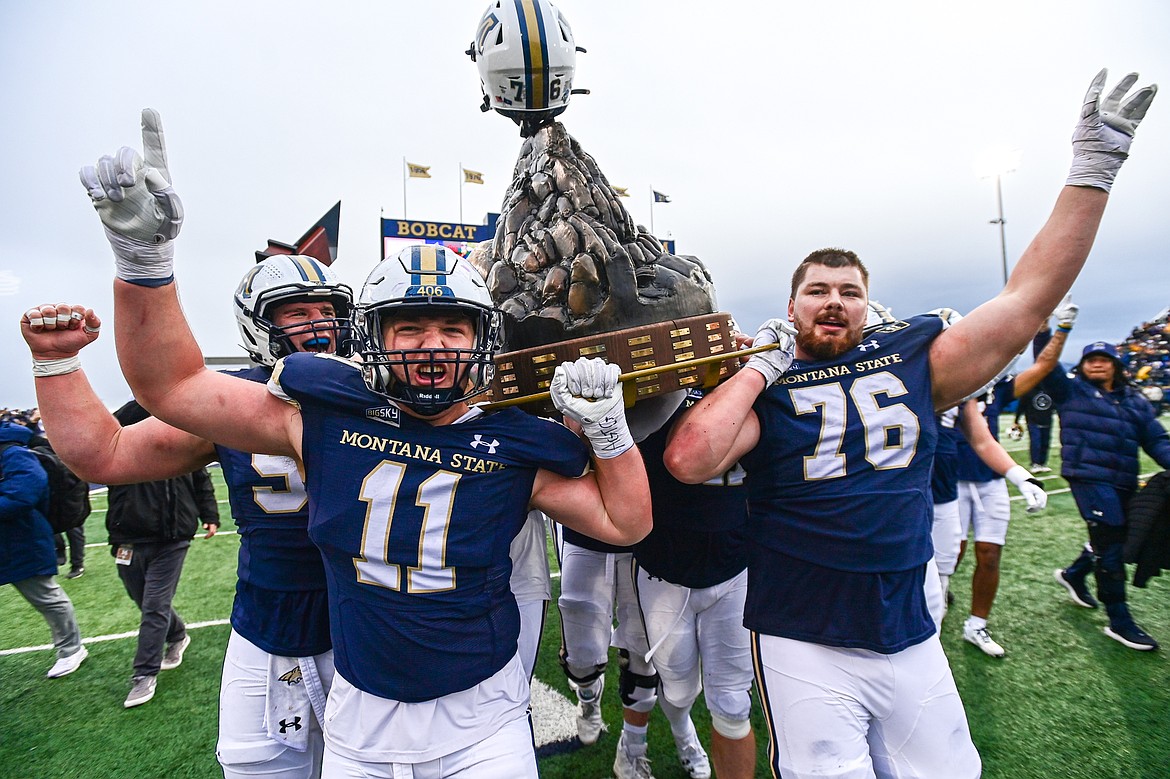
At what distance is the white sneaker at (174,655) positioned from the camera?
437 cm

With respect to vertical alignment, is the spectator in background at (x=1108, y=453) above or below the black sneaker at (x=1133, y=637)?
above

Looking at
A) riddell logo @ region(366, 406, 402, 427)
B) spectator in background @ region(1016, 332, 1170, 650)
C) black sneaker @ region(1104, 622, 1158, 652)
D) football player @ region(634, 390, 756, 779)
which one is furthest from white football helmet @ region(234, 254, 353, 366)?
black sneaker @ region(1104, 622, 1158, 652)

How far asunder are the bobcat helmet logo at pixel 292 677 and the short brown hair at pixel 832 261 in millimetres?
2184

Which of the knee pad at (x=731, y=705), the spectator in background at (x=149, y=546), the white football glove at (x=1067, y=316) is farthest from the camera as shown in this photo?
the white football glove at (x=1067, y=316)

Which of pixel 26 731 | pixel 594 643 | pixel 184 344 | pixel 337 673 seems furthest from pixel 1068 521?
pixel 26 731

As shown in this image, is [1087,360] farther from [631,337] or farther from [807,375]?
[631,337]

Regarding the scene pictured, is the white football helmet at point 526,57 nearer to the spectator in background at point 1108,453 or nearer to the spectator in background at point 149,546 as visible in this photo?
the spectator in background at point 149,546

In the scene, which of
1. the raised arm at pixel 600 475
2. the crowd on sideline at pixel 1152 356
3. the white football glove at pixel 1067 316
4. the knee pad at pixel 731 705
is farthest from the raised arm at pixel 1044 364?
the crowd on sideline at pixel 1152 356

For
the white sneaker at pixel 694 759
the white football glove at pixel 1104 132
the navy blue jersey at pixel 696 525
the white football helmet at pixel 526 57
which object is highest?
the white football helmet at pixel 526 57

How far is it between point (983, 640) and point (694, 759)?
2.50 metres

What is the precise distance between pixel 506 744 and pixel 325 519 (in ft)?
2.54

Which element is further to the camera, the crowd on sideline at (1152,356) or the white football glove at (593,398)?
the crowd on sideline at (1152,356)

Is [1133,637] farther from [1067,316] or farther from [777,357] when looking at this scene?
[777,357]

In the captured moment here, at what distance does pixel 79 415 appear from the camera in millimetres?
1758
